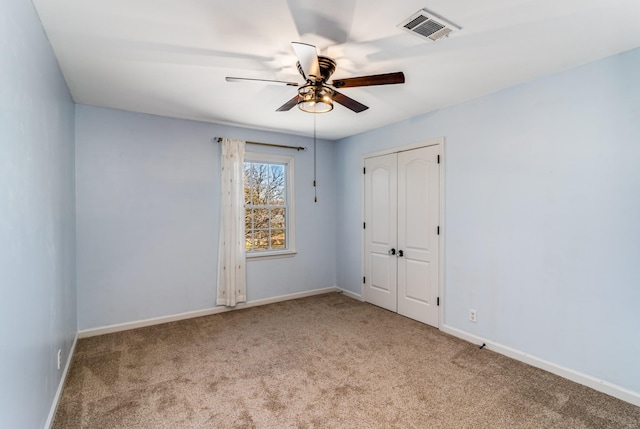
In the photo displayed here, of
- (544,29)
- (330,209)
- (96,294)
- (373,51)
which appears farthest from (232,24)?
(330,209)

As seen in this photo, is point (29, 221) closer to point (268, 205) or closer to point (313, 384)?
point (313, 384)

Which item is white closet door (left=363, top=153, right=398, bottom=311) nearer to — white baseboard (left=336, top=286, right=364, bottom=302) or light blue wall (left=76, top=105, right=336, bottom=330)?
white baseboard (left=336, top=286, right=364, bottom=302)

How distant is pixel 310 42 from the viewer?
218 centimetres

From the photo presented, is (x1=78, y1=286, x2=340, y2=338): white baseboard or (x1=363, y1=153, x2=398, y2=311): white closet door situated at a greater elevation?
(x1=363, y1=153, x2=398, y2=311): white closet door

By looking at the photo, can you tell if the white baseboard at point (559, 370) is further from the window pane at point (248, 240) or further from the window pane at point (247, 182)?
the window pane at point (247, 182)

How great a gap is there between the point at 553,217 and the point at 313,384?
2465mm

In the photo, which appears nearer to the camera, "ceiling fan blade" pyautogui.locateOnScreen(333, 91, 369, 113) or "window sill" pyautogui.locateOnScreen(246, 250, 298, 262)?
"ceiling fan blade" pyautogui.locateOnScreen(333, 91, 369, 113)

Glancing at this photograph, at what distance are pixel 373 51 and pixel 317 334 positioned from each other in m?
2.86

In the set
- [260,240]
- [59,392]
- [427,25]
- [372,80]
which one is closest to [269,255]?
[260,240]

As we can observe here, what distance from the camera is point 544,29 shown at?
6.75ft

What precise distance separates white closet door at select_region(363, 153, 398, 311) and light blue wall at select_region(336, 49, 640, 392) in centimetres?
83

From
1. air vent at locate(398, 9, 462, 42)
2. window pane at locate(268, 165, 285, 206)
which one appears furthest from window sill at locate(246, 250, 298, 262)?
air vent at locate(398, 9, 462, 42)

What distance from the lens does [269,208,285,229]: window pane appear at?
4.87 metres

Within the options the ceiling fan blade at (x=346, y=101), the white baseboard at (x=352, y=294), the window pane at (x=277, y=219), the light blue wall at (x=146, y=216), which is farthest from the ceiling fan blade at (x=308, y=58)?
the white baseboard at (x=352, y=294)
